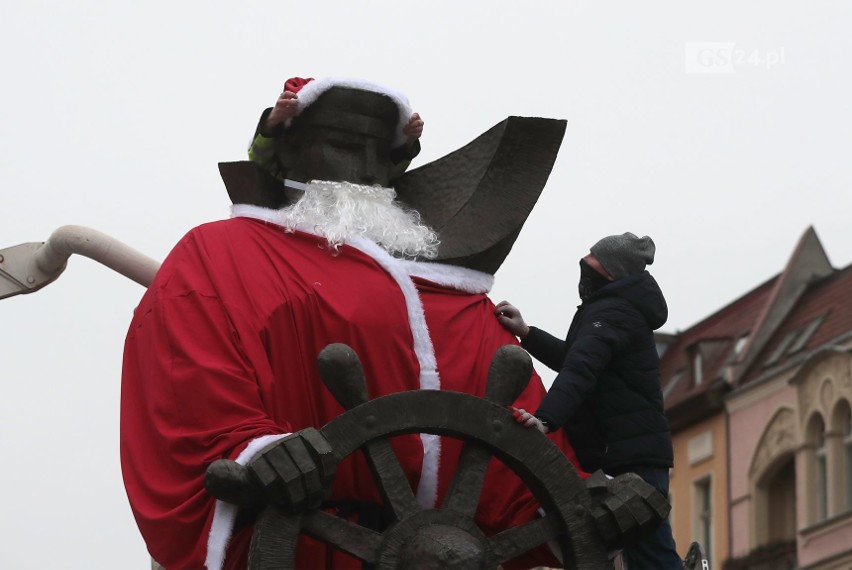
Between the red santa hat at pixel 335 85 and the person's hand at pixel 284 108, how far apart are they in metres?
0.02

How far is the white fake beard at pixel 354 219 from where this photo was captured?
26.9 feet

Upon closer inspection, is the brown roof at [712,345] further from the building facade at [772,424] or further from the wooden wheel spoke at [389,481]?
the wooden wheel spoke at [389,481]

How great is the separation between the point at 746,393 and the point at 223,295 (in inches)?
813

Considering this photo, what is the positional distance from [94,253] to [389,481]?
3.73m

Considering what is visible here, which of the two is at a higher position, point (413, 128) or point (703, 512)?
point (703, 512)

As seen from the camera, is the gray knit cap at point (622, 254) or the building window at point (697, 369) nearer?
the gray knit cap at point (622, 254)

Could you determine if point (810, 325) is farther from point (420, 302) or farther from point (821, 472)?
point (420, 302)

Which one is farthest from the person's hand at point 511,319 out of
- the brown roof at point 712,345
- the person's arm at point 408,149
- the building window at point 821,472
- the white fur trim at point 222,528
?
the brown roof at point 712,345

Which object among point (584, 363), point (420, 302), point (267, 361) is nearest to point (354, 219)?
point (420, 302)

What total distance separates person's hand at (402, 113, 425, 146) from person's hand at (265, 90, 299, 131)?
443 mm

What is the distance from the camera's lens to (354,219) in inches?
325

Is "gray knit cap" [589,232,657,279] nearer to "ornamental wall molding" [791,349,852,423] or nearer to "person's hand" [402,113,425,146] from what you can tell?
"person's hand" [402,113,425,146]

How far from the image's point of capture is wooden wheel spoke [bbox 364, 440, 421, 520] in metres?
7.16

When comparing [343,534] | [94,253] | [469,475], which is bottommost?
[343,534]
